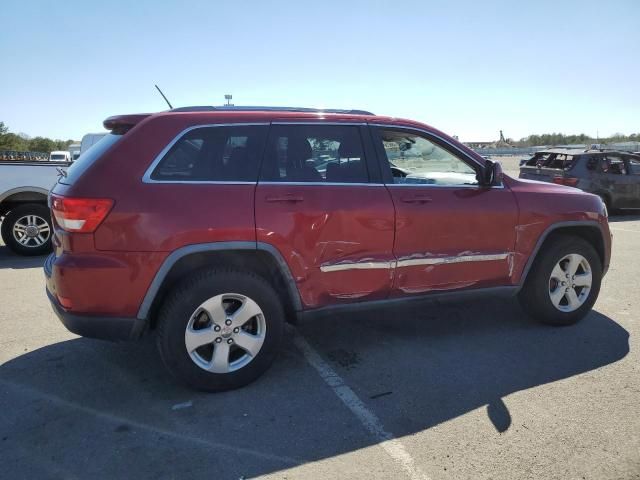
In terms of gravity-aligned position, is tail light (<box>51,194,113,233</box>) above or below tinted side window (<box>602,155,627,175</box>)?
above

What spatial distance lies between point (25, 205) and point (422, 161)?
5993mm

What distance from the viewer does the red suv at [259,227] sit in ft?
9.90

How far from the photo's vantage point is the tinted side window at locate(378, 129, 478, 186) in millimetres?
3869

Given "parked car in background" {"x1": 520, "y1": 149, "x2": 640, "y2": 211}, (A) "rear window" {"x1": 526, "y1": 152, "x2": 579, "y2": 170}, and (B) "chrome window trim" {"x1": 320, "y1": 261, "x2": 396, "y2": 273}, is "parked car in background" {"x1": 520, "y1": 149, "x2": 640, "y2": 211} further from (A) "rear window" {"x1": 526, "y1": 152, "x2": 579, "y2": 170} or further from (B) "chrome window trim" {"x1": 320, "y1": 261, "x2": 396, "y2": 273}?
(B) "chrome window trim" {"x1": 320, "y1": 261, "x2": 396, "y2": 273}

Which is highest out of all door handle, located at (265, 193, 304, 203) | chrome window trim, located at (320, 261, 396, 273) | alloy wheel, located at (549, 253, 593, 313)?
door handle, located at (265, 193, 304, 203)

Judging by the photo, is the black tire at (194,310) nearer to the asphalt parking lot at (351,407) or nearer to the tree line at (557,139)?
the asphalt parking lot at (351,407)

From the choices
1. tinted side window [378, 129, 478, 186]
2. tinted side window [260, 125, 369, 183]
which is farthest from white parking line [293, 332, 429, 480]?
tinted side window [378, 129, 478, 186]

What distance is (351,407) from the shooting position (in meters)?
3.14

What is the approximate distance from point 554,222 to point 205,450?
334 centimetres

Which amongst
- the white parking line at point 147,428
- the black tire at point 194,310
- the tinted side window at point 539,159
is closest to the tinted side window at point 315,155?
the black tire at point 194,310

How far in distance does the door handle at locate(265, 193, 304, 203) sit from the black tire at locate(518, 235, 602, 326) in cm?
236

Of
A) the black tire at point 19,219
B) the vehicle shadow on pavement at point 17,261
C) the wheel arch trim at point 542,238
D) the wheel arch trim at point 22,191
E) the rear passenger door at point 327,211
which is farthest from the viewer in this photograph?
the black tire at point 19,219

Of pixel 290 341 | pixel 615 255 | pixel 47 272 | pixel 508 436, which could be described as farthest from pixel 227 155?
pixel 615 255

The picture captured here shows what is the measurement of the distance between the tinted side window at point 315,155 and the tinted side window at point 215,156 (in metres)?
0.10
